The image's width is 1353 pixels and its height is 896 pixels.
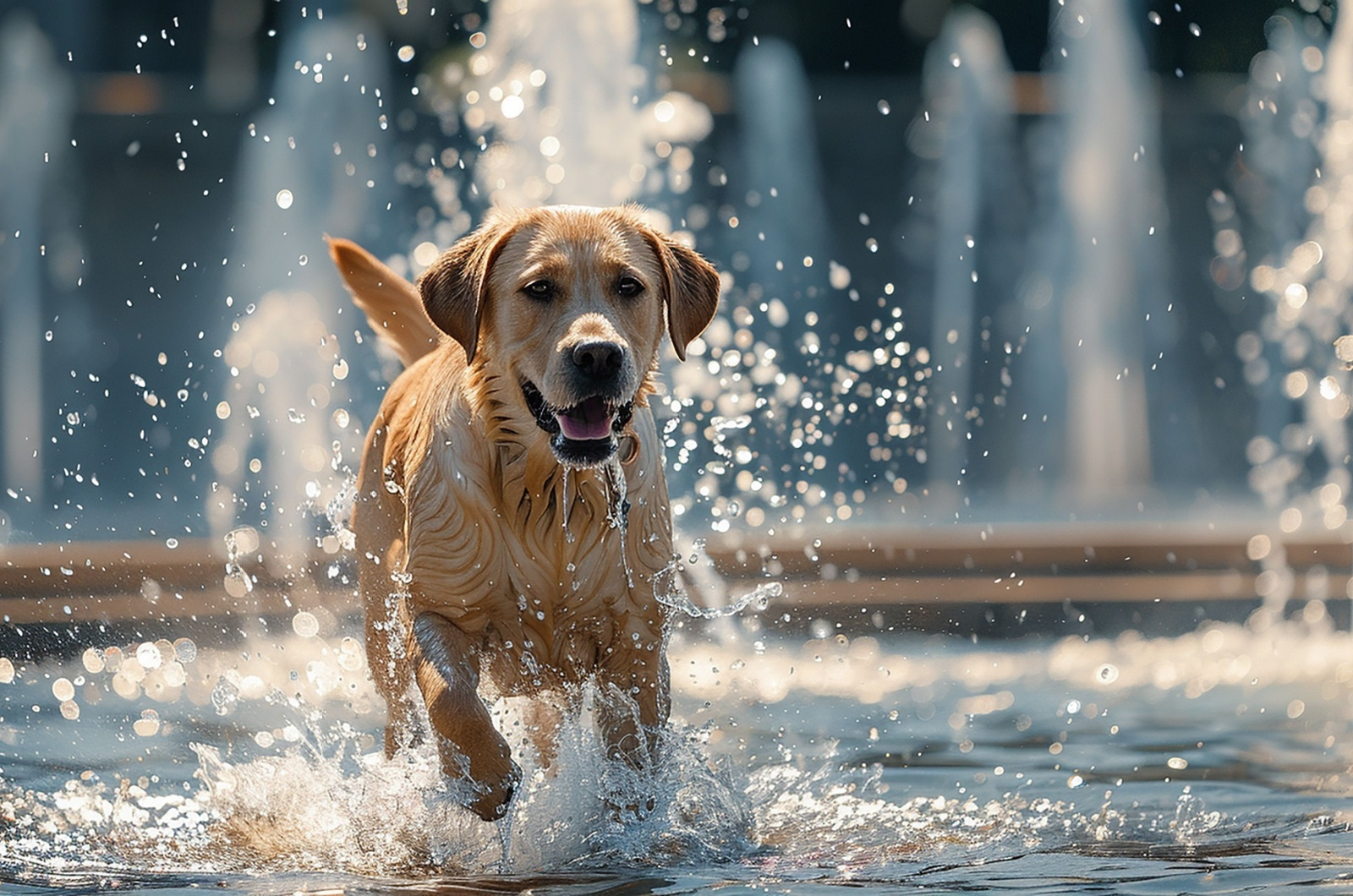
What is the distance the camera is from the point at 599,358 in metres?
3.86

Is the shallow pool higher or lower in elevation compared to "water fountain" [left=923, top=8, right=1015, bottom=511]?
lower

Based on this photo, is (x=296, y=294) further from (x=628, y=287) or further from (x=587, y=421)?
(x=587, y=421)

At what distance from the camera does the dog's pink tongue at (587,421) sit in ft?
12.9

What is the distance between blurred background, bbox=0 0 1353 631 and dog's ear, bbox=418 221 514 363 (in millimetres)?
9076

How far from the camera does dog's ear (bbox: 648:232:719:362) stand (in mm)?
4273

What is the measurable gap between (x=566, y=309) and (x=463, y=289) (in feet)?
0.95

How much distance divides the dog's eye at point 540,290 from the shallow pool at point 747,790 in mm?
1153

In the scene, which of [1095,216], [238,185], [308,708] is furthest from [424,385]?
[238,185]

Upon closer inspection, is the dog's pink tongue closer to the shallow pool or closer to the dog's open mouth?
the dog's open mouth

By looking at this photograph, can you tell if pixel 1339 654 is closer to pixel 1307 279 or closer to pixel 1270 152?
pixel 1307 279

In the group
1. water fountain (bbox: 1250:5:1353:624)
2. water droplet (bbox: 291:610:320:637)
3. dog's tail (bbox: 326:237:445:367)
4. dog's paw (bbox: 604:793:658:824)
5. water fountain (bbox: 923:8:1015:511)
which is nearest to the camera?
dog's paw (bbox: 604:793:658:824)

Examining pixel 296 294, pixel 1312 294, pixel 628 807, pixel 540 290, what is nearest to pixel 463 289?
pixel 540 290

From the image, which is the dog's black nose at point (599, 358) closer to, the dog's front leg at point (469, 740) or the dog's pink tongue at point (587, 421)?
the dog's pink tongue at point (587, 421)

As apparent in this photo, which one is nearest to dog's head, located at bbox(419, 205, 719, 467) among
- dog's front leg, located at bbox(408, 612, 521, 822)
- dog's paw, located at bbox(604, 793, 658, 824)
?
dog's front leg, located at bbox(408, 612, 521, 822)
